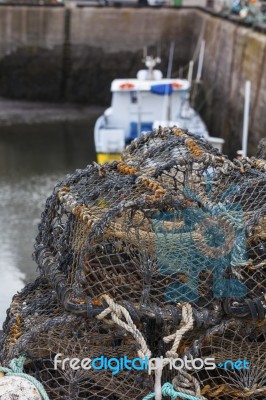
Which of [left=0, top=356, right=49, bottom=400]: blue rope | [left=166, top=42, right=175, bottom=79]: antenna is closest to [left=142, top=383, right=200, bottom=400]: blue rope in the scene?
[left=0, top=356, right=49, bottom=400]: blue rope

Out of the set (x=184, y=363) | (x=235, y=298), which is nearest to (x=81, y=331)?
(x=184, y=363)

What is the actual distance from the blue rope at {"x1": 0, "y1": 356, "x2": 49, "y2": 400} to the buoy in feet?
0.08

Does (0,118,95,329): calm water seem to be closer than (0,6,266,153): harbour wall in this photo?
Yes

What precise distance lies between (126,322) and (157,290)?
24 centimetres

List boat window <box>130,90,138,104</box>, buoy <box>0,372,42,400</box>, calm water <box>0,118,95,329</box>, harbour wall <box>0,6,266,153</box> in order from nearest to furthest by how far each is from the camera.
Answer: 1. buoy <box>0,372,42,400</box>
2. calm water <box>0,118,95,329</box>
3. boat window <box>130,90,138,104</box>
4. harbour wall <box>0,6,266,153</box>

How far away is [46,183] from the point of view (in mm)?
10930

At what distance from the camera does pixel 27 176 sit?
1141cm

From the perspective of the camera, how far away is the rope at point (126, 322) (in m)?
2.60

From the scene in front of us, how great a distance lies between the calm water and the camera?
285 inches

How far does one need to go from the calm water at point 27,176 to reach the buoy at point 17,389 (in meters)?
2.59

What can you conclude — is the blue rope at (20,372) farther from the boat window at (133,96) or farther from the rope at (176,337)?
the boat window at (133,96)

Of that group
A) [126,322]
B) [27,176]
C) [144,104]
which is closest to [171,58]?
[144,104]

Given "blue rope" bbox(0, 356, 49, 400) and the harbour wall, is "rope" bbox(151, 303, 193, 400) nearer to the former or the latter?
"blue rope" bbox(0, 356, 49, 400)

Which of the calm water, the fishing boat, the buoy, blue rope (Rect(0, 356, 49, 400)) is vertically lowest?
the calm water
